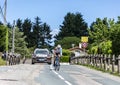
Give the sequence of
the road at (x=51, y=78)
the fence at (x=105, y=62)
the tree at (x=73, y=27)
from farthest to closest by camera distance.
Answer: the tree at (x=73, y=27), the fence at (x=105, y=62), the road at (x=51, y=78)

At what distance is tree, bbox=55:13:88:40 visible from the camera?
16512 centimetres

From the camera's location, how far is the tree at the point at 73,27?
165125 mm

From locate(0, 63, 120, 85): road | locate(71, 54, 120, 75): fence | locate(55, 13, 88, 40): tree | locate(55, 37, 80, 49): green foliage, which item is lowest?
locate(0, 63, 120, 85): road

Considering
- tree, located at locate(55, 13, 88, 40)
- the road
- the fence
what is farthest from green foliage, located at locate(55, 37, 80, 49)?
the road

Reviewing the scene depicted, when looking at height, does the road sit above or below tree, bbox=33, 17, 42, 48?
below

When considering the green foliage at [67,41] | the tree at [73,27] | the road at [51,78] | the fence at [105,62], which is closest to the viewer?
the road at [51,78]

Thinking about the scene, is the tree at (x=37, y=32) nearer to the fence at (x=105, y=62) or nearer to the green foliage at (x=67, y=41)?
the green foliage at (x=67, y=41)

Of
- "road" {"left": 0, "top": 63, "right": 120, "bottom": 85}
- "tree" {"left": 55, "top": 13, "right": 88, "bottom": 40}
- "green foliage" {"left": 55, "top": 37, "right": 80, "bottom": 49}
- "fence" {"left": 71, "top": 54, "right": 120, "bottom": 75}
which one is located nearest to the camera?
"road" {"left": 0, "top": 63, "right": 120, "bottom": 85}

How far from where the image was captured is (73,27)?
164 meters

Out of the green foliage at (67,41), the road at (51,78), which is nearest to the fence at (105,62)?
the road at (51,78)

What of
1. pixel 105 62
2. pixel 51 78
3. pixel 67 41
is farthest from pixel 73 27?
pixel 51 78

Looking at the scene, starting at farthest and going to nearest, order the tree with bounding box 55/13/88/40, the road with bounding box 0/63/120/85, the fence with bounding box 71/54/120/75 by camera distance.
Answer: the tree with bounding box 55/13/88/40, the fence with bounding box 71/54/120/75, the road with bounding box 0/63/120/85

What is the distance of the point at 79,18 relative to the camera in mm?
168750

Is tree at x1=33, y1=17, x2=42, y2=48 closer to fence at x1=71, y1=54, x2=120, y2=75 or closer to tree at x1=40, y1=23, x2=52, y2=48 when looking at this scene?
tree at x1=40, y1=23, x2=52, y2=48
